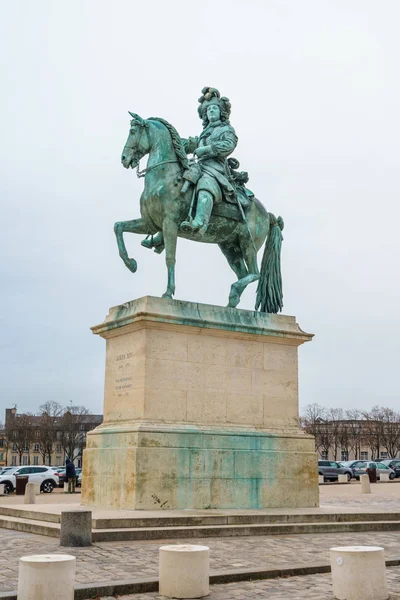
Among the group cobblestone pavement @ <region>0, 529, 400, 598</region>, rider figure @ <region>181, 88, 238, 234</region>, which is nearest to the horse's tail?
rider figure @ <region>181, 88, 238, 234</region>

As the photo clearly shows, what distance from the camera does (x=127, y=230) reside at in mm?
16734

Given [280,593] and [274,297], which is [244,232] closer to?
[274,297]

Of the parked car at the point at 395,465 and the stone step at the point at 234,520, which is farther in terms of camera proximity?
the parked car at the point at 395,465

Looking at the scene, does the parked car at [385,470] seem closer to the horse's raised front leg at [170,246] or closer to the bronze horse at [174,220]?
the bronze horse at [174,220]

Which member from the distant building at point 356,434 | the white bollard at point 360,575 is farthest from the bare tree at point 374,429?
the white bollard at point 360,575

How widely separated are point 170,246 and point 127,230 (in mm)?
1185

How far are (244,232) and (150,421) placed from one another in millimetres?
4996

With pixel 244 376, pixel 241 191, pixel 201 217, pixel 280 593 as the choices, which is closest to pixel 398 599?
pixel 280 593

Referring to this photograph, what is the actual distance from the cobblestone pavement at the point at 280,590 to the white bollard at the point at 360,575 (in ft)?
0.82

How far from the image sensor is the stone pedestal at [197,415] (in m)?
14.3

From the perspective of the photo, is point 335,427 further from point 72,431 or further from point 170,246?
point 170,246

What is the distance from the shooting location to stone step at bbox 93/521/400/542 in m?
11.5

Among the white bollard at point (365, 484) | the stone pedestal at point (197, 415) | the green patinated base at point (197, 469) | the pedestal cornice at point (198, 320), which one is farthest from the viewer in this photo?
the white bollard at point (365, 484)

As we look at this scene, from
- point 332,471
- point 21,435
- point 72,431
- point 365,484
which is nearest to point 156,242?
point 365,484
